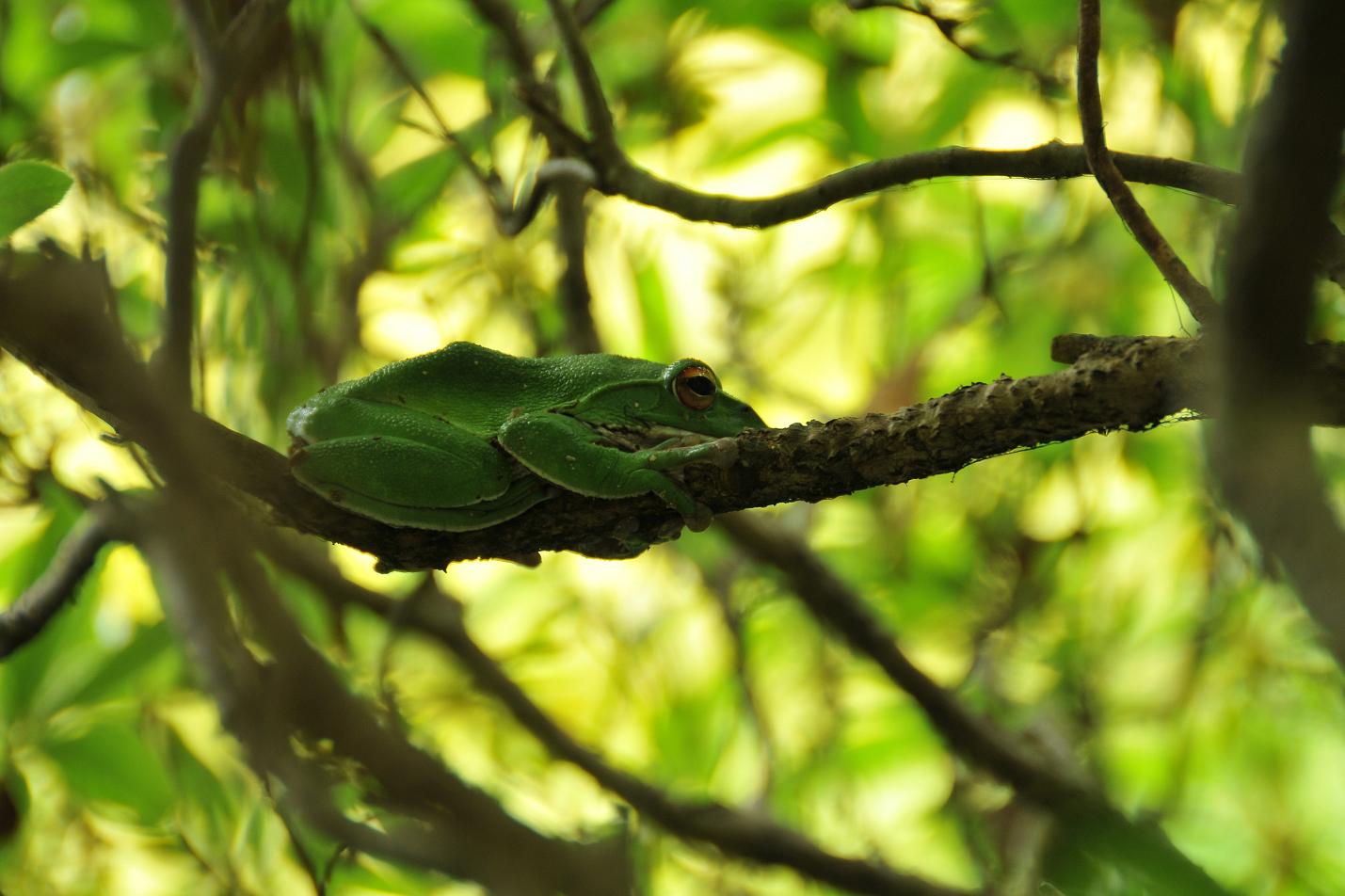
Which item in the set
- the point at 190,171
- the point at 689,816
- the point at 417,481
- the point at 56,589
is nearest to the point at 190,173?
the point at 190,171

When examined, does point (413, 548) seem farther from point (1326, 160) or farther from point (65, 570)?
point (1326, 160)

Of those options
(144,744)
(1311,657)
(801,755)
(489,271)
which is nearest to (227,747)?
(144,744)

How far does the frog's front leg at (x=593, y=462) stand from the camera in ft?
6.41

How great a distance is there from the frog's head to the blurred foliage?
72 centimetres

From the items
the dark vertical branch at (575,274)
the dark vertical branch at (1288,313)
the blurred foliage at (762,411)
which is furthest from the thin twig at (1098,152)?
the dark vertical branch at (575,274)

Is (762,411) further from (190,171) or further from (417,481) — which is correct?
(190,171)

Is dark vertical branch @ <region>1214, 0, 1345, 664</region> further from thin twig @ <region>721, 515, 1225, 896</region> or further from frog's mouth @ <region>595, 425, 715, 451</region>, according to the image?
thin twig @ <region>721, 515, 1225, 896</region>

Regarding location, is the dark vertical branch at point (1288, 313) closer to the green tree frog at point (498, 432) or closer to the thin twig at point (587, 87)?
the green tree frog at point (498, 432)

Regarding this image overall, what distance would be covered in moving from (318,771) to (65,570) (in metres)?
1.27

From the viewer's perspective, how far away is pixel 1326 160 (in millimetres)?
643

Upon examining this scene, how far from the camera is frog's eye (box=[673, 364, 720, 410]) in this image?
2.48m

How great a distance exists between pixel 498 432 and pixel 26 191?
91 cm

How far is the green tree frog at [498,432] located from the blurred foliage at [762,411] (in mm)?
484

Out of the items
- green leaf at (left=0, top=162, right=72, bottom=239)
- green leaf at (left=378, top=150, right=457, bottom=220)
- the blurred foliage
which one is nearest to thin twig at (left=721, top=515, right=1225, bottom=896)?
the blurred foliage
